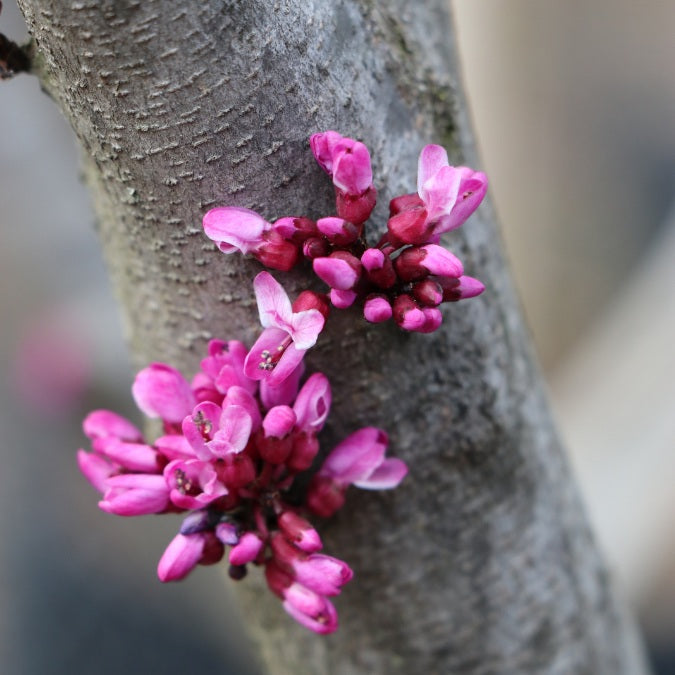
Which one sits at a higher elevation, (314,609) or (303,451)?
(303,451)

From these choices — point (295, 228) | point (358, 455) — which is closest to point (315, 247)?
point (295, 228)

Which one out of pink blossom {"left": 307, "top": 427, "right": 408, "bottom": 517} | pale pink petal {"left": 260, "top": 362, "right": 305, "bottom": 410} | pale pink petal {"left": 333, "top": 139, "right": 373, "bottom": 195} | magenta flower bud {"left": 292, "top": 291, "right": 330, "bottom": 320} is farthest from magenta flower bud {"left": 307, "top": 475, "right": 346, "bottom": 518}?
pale pink petal {"left": 333, "top": 139, "right": 373, "bottom": 195}

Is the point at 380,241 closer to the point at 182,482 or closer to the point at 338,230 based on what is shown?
the point at 338,230

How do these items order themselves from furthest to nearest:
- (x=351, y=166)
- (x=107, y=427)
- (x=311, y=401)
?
(x=107, y=427) → (x=311, y=401) → (x=351, y=166)

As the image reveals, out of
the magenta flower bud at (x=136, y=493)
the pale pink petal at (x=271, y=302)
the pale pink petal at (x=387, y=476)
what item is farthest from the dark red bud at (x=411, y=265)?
the magenta flower bud at (x=136, y=493)

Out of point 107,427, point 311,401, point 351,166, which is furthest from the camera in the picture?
point 107,427

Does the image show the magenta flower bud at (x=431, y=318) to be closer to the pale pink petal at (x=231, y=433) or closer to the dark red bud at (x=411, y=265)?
the dark red bud at (x=411, y=265)
